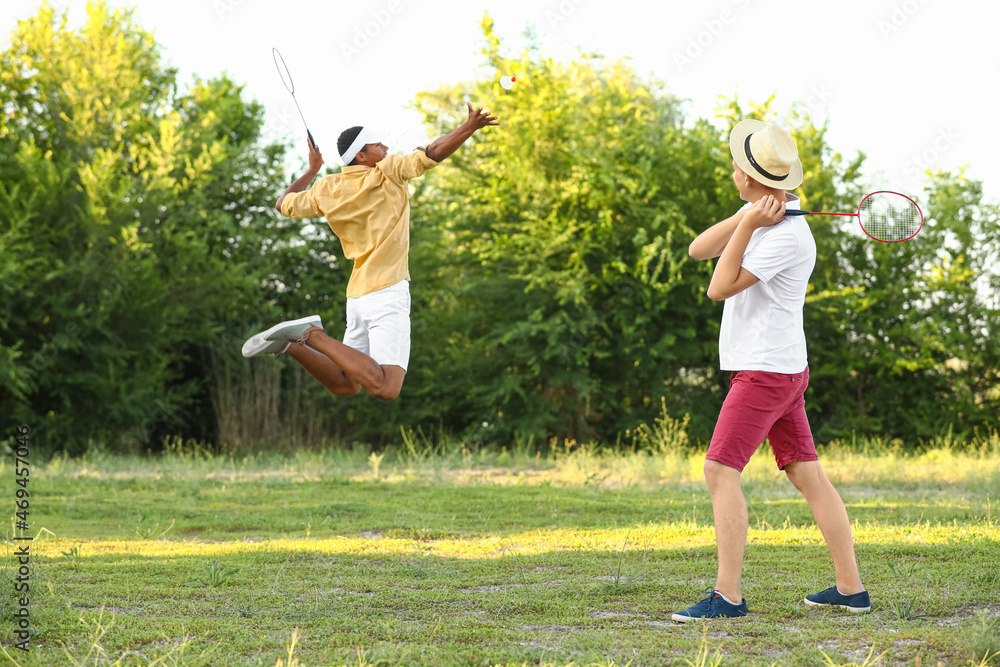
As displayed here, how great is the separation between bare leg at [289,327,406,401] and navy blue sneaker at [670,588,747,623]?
224 centimetres

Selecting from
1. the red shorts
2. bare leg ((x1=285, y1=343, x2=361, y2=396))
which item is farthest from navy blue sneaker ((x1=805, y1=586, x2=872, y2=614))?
bare leg ((x1=285, y1=343, x2=361, y2=396))

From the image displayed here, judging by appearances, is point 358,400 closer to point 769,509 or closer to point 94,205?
point 94,205

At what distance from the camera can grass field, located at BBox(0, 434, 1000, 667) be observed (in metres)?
3.45

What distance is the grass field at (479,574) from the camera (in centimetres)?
→ 345

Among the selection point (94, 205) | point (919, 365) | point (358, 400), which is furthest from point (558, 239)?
point (94, 205)

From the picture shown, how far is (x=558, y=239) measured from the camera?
50.2 feet

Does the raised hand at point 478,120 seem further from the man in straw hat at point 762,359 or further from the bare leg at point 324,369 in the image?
the bare leg at point 324,369

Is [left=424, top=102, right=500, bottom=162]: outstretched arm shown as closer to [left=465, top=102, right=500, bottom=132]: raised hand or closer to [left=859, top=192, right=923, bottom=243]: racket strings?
[left=465, top=102, right=500, bottom=132]: raised hand

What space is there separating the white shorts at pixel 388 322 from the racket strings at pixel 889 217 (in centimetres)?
264

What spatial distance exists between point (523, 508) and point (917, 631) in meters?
4.71

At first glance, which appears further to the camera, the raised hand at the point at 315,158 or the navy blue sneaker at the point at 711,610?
the raised hand at the point at 315,158

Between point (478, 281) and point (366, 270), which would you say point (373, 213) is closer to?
point (366, 270)

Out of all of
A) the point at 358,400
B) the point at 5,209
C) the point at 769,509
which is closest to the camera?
the point at 769,509

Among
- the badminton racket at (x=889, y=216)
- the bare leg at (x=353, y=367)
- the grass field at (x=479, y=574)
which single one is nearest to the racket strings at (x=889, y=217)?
the badminton racket at (x=889, y=216)
